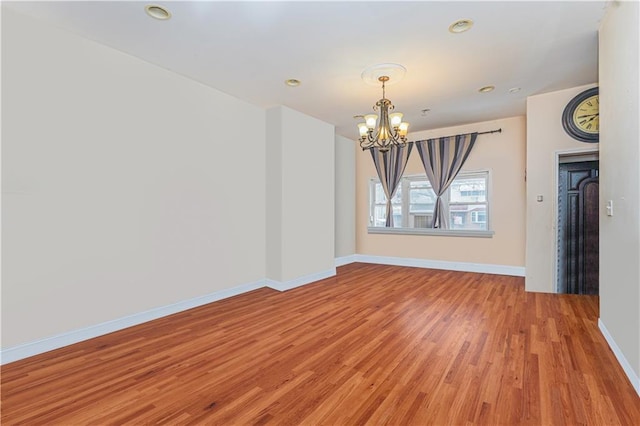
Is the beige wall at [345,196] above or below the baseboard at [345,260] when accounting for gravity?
above

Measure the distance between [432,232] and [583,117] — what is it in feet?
9.74

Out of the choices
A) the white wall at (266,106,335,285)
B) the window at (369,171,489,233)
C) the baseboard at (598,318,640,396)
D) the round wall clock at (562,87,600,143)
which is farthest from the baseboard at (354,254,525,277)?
the baseboard at (598,318,640,396)

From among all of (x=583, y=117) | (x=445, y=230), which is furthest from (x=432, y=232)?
(x=583, y=117)

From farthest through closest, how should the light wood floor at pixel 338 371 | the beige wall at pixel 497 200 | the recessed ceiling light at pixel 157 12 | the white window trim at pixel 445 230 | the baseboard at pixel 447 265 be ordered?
the white window trim at pixel 445 230 < the baseboard at pixel 447 265 < the beige wall at pixel 497 200 < the recessed ceiling light at pixel 157 12 < the light wood floor at pixel 338 371

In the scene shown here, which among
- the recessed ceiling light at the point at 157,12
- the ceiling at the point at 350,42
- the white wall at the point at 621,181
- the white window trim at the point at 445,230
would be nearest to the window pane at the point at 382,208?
the white window trim at the point at 445,230

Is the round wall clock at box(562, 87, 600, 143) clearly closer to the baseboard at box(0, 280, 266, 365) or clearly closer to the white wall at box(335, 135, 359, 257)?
the white wall at box(335, 135, 359, 257)

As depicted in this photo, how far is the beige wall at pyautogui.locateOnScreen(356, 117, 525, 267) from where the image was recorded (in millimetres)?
5395

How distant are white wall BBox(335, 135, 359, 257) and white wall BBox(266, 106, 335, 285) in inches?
40.3

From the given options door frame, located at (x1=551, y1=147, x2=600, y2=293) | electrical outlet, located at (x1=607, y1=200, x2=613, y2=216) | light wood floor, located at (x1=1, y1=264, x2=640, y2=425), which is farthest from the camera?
door frame, located at (x1=551, y1=147, x2=600, y2=293)

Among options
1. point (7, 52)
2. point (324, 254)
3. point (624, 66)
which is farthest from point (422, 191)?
point (7, 52)

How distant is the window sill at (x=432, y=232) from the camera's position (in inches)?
225

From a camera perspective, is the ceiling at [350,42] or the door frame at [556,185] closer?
the ceiling at [350,42]

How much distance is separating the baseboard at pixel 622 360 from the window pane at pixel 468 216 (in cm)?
303

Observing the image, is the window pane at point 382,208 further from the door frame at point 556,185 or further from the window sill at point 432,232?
the door frame at point 556,185
